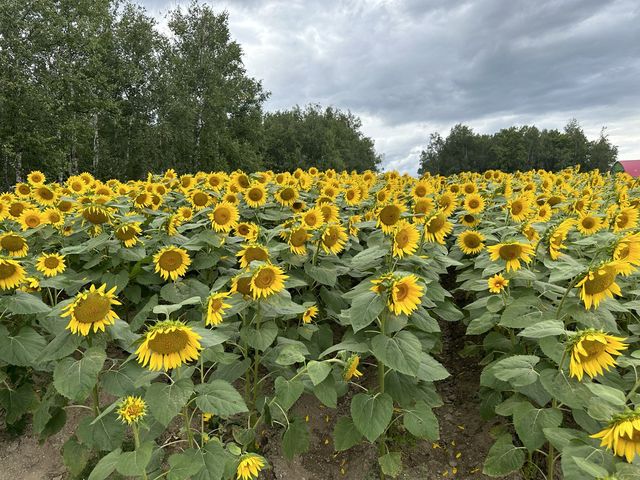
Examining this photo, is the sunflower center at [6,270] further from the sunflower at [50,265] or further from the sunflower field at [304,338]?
the sunflower at [50,265]

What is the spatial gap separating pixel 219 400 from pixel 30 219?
10.8 feet

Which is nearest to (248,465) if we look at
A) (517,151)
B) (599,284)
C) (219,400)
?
(219,400)

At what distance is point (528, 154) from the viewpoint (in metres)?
61.6

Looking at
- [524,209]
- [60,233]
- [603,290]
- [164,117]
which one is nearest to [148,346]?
[603,290]

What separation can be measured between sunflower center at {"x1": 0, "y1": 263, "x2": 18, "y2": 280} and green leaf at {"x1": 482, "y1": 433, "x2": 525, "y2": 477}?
3361mm

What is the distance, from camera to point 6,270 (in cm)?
304

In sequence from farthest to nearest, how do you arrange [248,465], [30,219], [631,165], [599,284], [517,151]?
[517,151], [631,165], [30,219], [599,284], [248,465]

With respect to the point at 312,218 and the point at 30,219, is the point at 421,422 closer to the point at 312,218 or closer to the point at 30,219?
the point at 312,218

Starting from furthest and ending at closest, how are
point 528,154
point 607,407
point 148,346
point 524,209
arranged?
point 528,154 < point 524,209 < point 148,346 < point 607,407

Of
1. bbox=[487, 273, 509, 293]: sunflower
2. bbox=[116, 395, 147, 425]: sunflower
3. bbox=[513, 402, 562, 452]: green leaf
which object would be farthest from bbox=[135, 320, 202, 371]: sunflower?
bbox=[487, 273, 509, 293]: sunflower

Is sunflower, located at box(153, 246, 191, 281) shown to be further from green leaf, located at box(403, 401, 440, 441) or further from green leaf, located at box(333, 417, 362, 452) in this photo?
green leaf, located at box(403, 401, 440, 441)

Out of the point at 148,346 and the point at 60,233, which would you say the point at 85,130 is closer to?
the point at 60,233

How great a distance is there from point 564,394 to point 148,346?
2.14 meters

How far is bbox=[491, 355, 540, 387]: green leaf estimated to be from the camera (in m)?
2.36
